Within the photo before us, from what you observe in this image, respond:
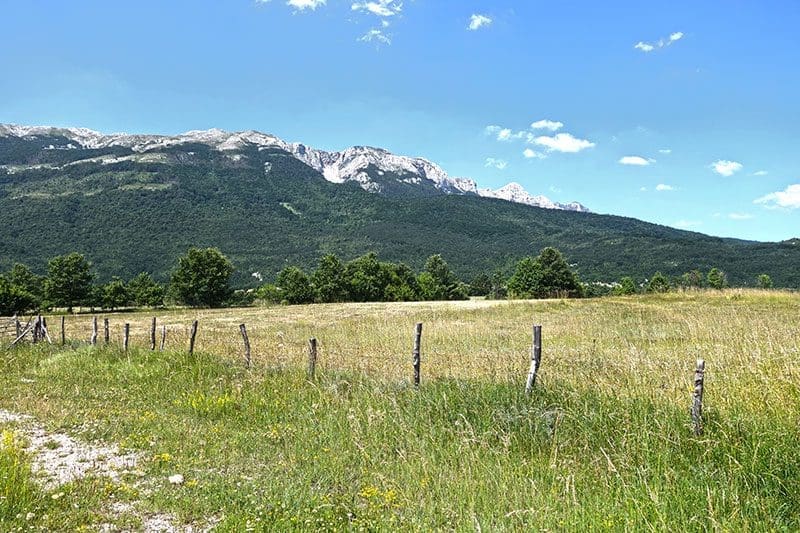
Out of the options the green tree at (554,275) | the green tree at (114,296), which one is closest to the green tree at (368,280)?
the green tree at (554,275)

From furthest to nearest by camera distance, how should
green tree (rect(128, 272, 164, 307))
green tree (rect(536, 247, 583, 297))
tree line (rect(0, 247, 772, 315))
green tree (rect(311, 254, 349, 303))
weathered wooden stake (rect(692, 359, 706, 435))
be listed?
green tree (rect(128, 272, 164, 307))
green tree (rect(311, 254, 349, 303))
tree line (rect(0, 247, 772, 315))
green tree (rect(536, 247, 583, 297))
weathered wooden stake (rect(692, 359, 706, 435))

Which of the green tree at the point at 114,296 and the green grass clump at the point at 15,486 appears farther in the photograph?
the green tree at the point at 114,296

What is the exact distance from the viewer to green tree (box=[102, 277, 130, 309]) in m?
90.3

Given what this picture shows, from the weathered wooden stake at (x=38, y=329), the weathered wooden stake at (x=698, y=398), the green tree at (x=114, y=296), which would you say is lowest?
the green tree at (x=114, y=296)

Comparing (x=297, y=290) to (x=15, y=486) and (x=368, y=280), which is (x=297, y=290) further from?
(x=15, y=486)

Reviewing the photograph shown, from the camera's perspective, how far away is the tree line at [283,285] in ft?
256

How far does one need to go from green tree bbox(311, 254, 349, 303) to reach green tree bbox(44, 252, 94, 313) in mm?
40261

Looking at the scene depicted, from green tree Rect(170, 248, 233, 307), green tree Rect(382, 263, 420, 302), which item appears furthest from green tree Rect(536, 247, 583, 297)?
green tree Rect(170, 248, 233, 307)

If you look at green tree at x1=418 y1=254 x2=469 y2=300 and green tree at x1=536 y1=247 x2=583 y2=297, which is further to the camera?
green tree at x1=418 y1=254 x2=469 y2=300

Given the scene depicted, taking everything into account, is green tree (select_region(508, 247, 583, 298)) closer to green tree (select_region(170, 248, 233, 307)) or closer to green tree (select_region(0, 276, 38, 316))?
green tree (select_region(170, 248, 233, 307))

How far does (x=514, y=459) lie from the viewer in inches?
239

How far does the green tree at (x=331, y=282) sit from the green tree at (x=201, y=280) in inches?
647

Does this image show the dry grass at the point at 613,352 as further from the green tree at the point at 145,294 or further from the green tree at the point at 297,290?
the green tree at the point at 145,294

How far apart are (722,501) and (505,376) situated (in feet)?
18.1
